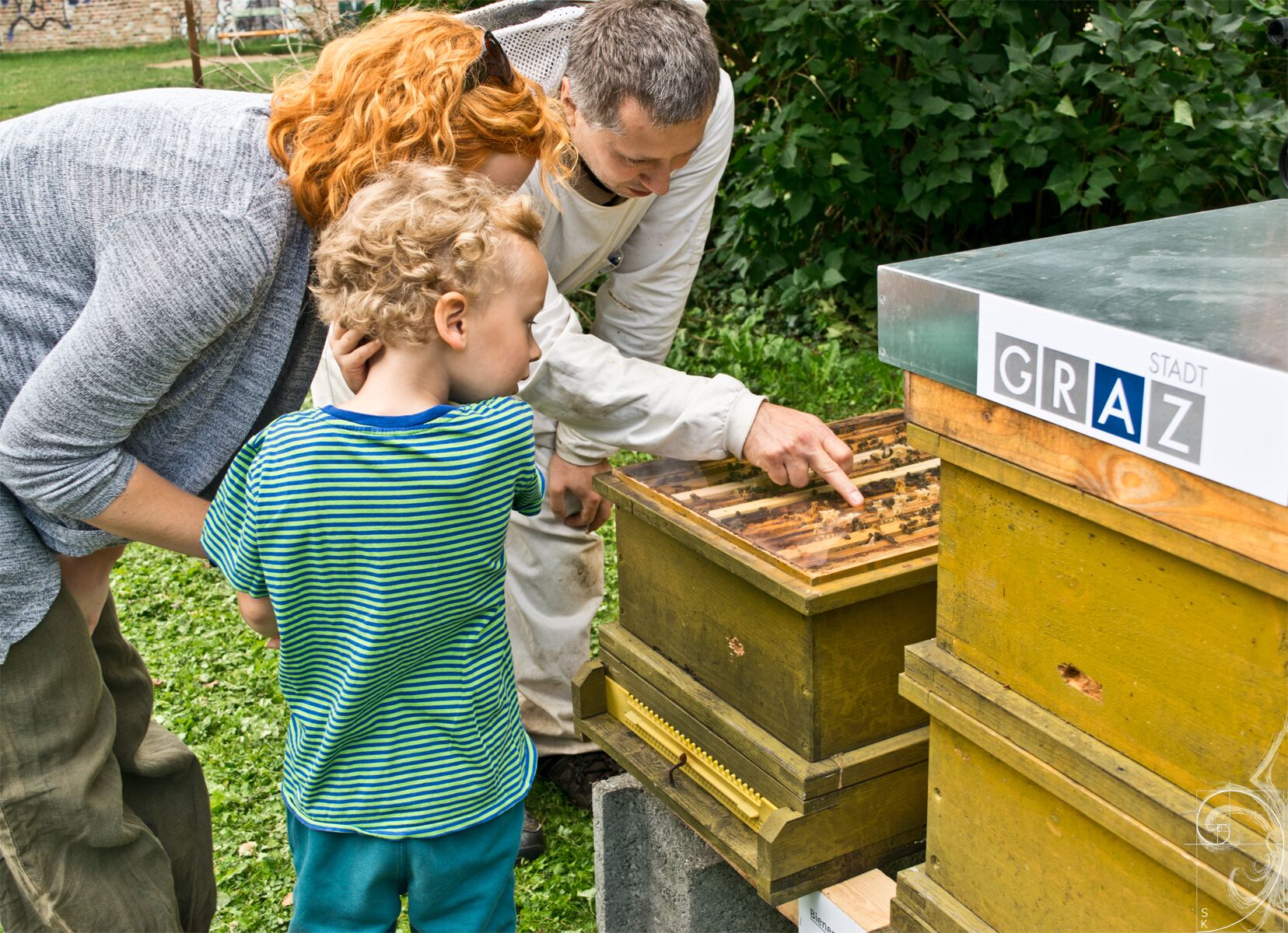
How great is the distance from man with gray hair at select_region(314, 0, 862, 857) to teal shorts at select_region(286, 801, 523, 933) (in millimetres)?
656

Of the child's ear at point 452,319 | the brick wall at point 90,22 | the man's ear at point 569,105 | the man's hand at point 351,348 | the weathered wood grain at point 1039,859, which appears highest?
the brick wall at point 90,22

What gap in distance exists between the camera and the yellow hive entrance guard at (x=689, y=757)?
185 cm

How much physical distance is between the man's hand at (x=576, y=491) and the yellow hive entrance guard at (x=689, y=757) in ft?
1.62

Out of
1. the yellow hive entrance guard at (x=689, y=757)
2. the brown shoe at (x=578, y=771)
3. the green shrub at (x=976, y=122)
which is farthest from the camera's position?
the green shrub at (x=976, y=122)

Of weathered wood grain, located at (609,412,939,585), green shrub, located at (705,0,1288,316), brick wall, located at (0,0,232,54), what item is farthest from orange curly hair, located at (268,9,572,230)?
brick wall, located at (0,0,232,54)

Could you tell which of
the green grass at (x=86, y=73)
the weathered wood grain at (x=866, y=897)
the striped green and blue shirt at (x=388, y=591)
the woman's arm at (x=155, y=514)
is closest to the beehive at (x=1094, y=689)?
the weathered wood grain at (x=866, y=897)

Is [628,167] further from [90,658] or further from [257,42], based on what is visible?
[257,42]

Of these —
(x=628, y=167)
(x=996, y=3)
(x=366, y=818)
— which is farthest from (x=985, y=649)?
(x=996, y=3)

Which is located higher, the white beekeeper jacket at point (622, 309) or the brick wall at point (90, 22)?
the brick wall at point (90, 22)

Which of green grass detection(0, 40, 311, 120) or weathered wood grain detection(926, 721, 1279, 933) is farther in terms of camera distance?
green grass detection(0, 40, 311, 120)

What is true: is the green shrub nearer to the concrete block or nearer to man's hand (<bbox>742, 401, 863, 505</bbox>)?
man's hand (<bbox>742, 401, 863, 505</bbox>)

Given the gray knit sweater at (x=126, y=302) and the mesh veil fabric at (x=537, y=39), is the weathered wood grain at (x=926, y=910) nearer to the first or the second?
the gray knit sweater at (x=126, y=302)

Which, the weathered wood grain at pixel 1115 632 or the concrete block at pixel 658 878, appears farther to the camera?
the concrete block at pixel 658 878

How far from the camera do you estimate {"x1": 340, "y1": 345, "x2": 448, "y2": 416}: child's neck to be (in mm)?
1533
